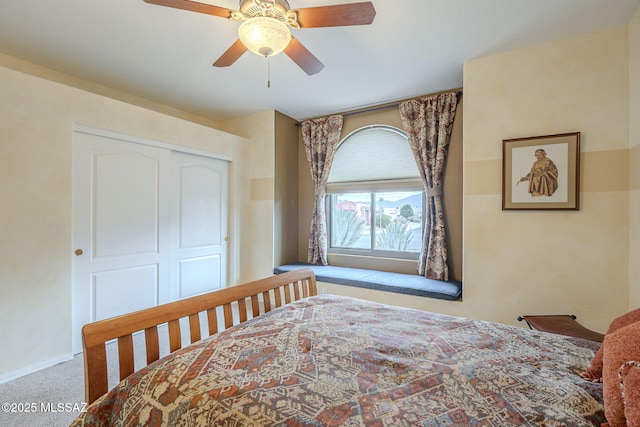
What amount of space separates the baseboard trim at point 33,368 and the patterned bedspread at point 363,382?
1.81 meters

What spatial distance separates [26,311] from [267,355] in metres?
2.29

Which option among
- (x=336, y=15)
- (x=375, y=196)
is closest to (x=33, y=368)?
(x=336, y=15)

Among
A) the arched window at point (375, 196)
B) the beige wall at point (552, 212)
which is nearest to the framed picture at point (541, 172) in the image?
the beige wall at point (552, 212)

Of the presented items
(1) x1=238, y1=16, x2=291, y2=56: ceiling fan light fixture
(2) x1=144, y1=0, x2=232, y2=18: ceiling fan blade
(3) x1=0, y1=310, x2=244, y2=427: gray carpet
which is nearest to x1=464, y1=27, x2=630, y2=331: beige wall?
(1) x1=238, y1=16, x2=291, y2=56: ceiling fan light fixture

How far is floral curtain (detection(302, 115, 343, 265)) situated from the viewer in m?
3.84

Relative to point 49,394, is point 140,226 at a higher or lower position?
higher

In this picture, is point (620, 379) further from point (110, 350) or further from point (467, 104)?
point (110, 350)

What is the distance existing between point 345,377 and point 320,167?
10.4ft

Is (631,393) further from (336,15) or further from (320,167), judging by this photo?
(320,167)

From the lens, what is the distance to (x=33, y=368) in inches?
85.0

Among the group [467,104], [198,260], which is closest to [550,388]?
[467,104]

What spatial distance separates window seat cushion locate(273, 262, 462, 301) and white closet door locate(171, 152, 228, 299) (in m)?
0.85

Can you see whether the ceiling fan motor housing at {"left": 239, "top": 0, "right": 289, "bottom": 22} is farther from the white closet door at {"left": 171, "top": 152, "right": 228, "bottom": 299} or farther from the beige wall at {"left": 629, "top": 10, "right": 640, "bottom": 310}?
the beige wall at {"left": 629, "top": 10, "right": 640, "bottom": 310}

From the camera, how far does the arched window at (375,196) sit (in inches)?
135
